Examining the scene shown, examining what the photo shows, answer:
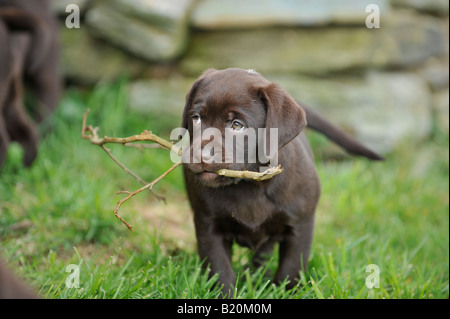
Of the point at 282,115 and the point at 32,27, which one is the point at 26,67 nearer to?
the point at 32,27

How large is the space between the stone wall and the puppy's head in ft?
8.80

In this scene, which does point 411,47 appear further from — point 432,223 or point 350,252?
point 350,252

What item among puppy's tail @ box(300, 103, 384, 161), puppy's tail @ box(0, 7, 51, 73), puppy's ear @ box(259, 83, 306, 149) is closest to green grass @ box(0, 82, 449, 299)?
puppy's tail @ box(300, 103, 384, 161)

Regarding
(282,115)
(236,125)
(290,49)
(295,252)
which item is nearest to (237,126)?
(236,125)

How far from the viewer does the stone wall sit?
5.04 meters

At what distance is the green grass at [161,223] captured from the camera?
276cm

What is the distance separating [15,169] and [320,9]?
280 centimetres

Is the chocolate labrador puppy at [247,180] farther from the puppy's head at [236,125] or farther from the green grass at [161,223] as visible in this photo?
the green grass at [161,223]

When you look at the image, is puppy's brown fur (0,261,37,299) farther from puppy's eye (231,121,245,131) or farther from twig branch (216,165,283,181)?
puppy's eye (231,121,245,131)

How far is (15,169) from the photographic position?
4.27 m

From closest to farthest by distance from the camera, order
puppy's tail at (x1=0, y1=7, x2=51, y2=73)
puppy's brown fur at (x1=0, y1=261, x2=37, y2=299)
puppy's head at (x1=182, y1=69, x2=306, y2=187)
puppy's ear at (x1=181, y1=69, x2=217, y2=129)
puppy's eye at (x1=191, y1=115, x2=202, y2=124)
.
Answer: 1. puppy's brown fur at (x1=0, y1=261, x2=37, y2=299)
2. puppy's head at (x1=182, y1=69, x2=306, y2=187)
3. puppy's eye at (x1=191, y1=115, x2=202, y2=124)
4. puppy's ear at (x1=181, y1=69, x2=217, y2=129)
5. puppy's tail at (x1=0, y1=7, x2=51, y2=73)

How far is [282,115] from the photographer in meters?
2.37

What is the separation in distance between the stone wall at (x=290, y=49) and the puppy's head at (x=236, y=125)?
8.80ft

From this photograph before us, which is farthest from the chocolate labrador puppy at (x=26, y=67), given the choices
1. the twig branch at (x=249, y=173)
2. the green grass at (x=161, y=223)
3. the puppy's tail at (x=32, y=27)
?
the twig branch at (x=249, y=173)
